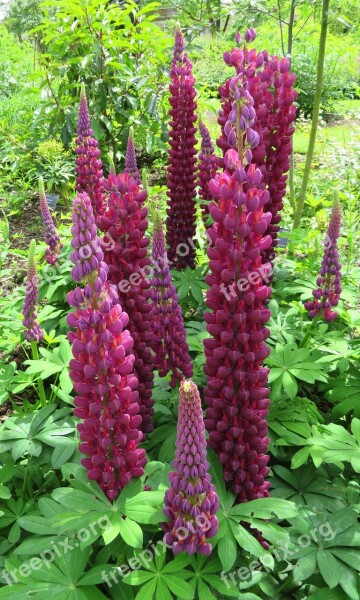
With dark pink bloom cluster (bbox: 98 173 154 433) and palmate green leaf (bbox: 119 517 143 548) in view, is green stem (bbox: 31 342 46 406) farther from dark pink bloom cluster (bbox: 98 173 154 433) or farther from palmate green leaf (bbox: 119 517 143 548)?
palmate green leaf (bbox: 119 517 143 548)

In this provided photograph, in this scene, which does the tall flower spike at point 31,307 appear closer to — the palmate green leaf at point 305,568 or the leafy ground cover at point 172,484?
the leafy ground cover at point 172,484

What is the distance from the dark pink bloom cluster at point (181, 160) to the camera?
3.73 m

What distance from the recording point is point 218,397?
7.17ft

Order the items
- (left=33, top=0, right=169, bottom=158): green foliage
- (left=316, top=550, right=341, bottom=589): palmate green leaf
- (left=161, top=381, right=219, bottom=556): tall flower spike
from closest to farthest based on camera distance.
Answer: (left=161, top=381, right=219, bottom=556): tall flower spike < (left=316, top=550, right=341, bottom=589): palmate green leaf < (left=33, top=0, right=169, bottom=158): green foliage

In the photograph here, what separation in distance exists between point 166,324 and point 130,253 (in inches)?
15.6

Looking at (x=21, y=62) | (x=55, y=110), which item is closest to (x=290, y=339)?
(x=55, y=110)

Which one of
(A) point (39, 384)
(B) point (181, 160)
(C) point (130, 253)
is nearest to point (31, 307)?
(A) point (39, 384)

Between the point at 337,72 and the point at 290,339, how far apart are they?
12239mm

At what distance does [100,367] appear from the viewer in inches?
70.2

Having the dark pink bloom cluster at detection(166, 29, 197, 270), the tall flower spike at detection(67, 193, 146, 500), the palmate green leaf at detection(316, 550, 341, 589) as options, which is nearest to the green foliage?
the dark pink bloom cluster at detection(166, 29, 197, 270)

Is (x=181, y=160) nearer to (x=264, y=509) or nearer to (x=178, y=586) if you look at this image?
(x=264, y=509)

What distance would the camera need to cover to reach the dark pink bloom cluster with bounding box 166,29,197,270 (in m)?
3.73

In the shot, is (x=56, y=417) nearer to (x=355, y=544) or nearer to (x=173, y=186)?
(x=355, y=544)

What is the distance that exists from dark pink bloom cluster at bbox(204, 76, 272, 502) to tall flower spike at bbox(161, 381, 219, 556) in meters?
0.36
